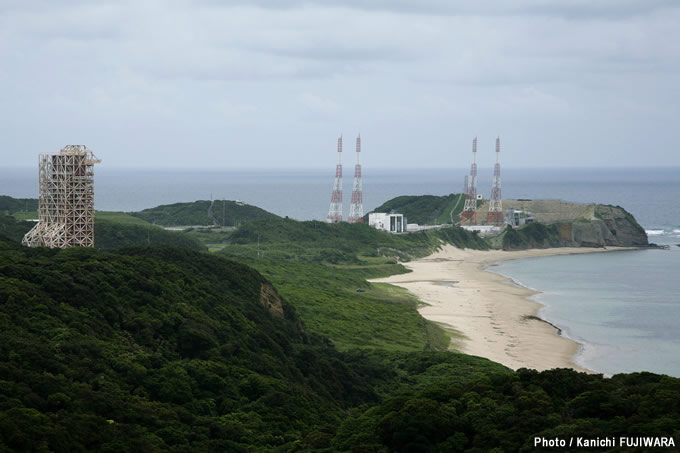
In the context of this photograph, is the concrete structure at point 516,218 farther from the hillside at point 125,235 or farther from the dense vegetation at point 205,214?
the hillside at point 125,235

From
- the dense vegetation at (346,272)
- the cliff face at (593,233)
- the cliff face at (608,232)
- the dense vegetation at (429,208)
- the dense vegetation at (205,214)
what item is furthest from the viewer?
the dense vegetation at (429,208)

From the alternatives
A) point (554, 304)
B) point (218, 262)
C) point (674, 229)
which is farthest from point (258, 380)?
point (674, 229)

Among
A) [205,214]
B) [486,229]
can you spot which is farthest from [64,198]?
[486,229]

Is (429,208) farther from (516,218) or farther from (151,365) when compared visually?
(151,365)

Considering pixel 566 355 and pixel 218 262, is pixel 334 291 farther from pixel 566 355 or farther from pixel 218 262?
pixel 566 355

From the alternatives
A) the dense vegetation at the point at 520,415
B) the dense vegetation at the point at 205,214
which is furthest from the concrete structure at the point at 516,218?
the dense vegetation at the point at 520,415

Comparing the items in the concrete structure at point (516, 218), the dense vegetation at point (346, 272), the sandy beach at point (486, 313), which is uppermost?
the concrete structure at point (516, 218)

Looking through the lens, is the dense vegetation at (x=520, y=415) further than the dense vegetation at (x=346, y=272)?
No
